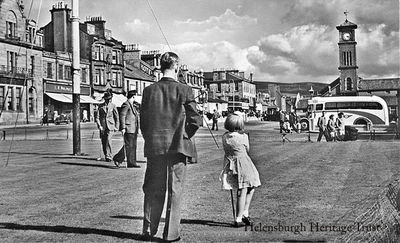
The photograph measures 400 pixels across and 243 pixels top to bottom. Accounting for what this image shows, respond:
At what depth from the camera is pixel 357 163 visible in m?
12.5

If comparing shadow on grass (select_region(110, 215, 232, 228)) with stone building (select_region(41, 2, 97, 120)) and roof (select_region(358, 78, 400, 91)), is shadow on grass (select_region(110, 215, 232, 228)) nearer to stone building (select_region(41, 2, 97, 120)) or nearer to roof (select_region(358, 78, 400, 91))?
stone building (select_region(41, 2, 97, 120))

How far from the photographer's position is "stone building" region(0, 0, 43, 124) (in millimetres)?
48406

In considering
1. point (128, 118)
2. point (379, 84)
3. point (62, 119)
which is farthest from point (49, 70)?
point (379, 84)

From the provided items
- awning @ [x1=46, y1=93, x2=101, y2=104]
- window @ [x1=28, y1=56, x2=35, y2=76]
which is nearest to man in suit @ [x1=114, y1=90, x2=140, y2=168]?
window @ [x1=28, y1=56, x2=35, y2=76]

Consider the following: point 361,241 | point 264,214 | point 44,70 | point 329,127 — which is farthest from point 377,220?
point 44,70

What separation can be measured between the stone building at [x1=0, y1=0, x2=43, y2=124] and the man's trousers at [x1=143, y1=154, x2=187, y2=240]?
45735mm

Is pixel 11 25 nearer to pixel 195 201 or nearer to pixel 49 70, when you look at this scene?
pixel 49 70

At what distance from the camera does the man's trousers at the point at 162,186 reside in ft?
16.1

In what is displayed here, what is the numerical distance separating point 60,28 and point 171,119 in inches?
2354

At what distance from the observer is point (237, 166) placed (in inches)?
225

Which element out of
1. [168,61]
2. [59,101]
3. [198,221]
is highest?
[59,101]

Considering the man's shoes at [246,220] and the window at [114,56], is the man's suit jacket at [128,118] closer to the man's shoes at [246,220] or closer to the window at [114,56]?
the man's shoes at [246,220]

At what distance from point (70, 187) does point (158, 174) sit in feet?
13.5

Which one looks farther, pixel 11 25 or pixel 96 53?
pixel 96 53
